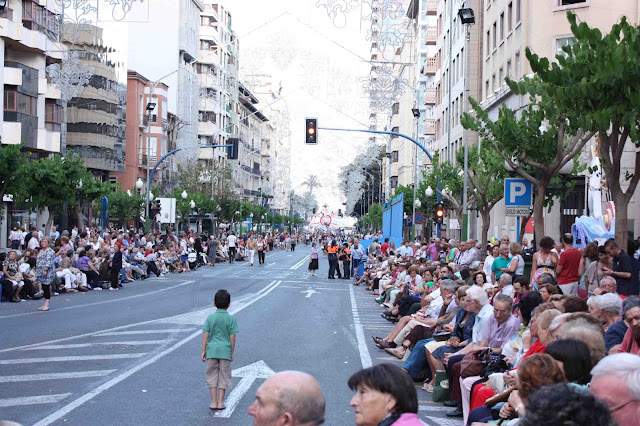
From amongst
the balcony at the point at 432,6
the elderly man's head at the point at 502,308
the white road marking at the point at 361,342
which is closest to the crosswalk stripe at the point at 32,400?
the white road marking at the point at 361,342

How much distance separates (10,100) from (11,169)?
16732 millimetres

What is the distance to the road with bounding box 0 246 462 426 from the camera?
10.6m

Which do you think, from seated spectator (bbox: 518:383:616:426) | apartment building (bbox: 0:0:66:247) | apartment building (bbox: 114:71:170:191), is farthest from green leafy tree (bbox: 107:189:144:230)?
seated spectator (bbox: 518:383:616:426)

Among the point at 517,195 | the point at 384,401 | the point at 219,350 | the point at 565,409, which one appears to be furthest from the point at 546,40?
the point at 565,409

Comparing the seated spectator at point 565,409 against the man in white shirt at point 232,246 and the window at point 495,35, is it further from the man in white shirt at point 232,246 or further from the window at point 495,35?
the man in white shirt at point 232,246

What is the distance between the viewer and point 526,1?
4175 cm

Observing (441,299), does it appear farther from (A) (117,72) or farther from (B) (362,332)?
(A) (117,72)

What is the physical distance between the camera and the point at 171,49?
300ft

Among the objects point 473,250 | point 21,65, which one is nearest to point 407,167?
point 21,65

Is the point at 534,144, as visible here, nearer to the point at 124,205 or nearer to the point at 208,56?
the point at 124,205

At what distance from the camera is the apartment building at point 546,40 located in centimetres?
3884

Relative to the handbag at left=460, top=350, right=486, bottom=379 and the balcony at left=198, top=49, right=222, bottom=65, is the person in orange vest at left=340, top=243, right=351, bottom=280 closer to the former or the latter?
the handbag at left=460, top=350, right=486, bottom=379

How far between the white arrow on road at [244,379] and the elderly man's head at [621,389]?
20.6ft

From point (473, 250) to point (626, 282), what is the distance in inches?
464
